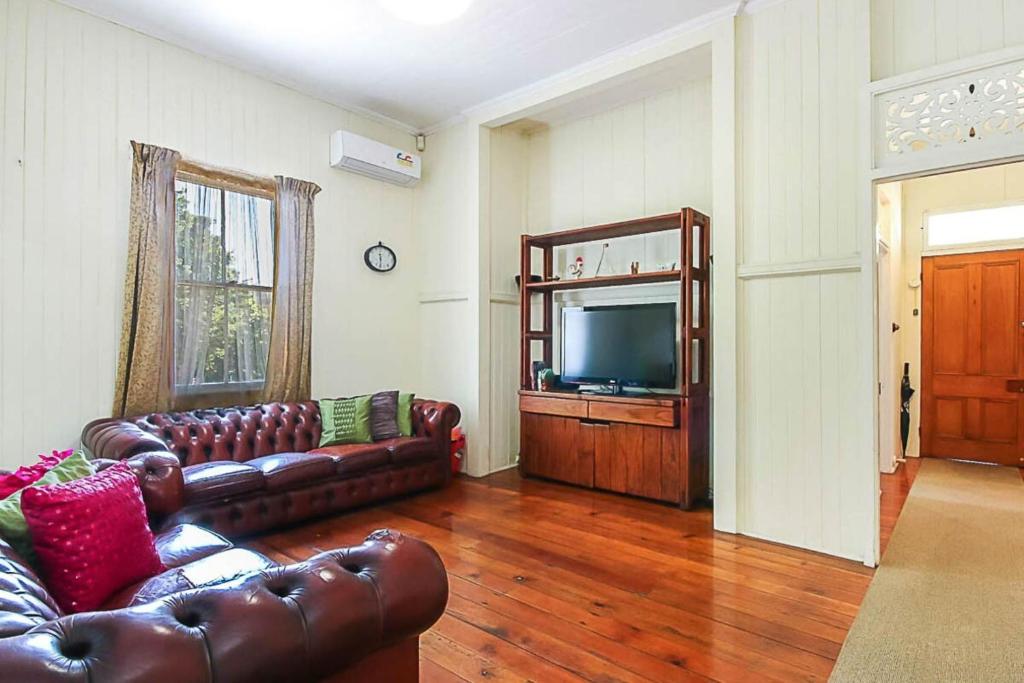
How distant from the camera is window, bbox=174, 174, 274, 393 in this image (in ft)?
12.7

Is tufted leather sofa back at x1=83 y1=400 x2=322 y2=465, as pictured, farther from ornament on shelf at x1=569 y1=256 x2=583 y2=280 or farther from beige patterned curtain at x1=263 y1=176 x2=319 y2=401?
ornament on shelf at x1=569 y1=256 x2=583 y2=280

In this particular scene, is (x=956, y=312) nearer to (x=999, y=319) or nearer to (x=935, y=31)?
(x=999, y=319)

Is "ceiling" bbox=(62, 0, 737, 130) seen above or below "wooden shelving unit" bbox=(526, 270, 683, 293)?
above

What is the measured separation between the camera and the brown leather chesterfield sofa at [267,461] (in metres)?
3.15

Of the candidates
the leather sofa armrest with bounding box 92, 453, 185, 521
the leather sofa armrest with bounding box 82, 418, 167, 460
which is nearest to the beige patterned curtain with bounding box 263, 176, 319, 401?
the leather sofa armrest with bounding box 82, 418, 167, 460

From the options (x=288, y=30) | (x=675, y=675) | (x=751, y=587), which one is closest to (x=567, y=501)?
(x=751, y=587)

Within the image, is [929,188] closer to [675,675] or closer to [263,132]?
[675,675]

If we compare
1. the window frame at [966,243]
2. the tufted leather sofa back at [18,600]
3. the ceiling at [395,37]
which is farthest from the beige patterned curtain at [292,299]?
the window frame at [966,243]

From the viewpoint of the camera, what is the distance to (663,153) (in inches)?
182

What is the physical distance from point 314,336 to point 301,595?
150 inches

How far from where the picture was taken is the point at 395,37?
149 inches

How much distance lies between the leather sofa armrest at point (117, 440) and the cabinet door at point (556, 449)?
275 centimetres

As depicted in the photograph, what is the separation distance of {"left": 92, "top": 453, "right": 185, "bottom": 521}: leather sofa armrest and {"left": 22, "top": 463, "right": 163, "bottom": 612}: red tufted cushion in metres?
0.72

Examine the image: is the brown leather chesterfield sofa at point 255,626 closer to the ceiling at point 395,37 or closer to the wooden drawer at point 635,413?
the wooden drawer at point 635,413
